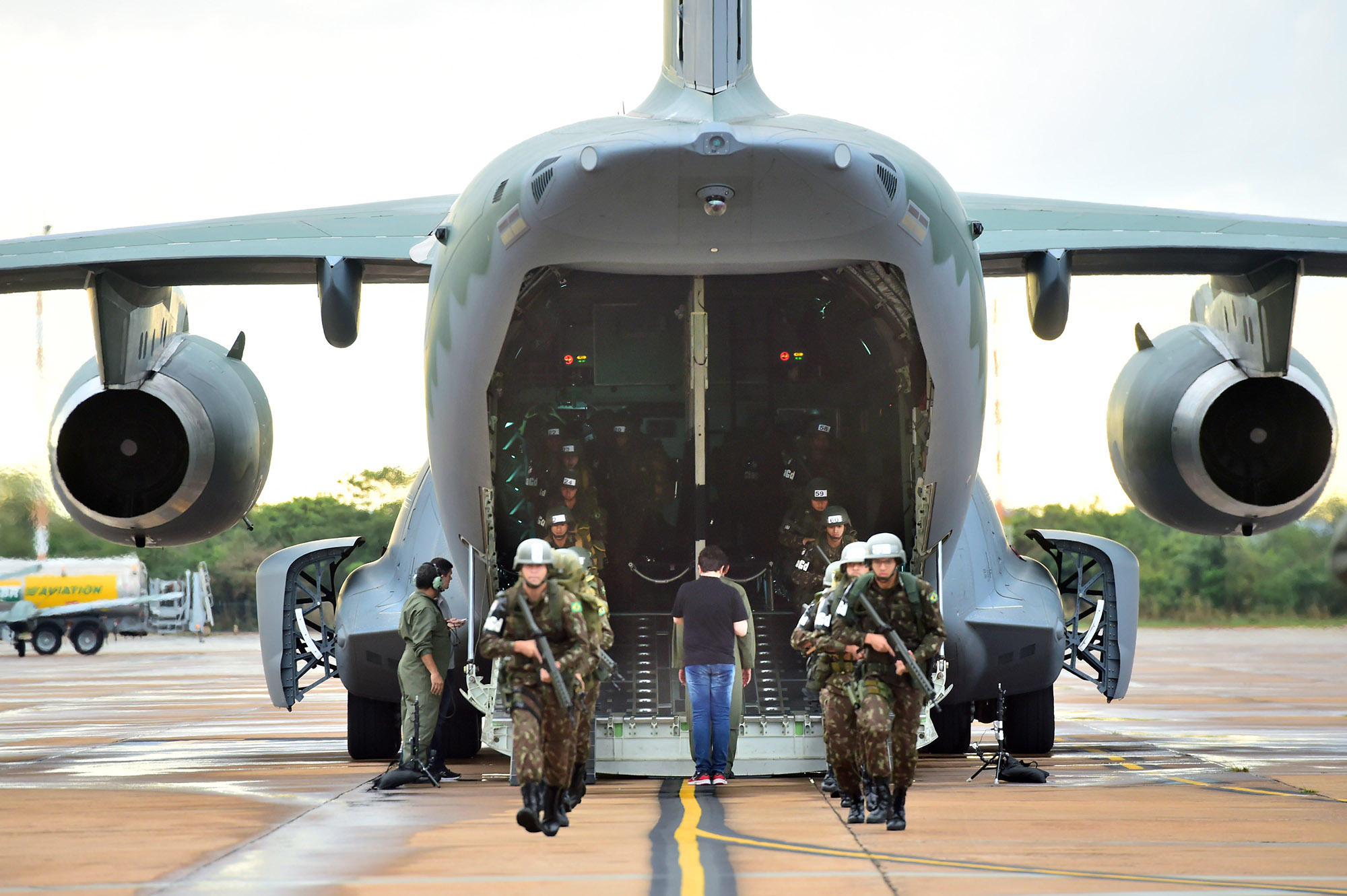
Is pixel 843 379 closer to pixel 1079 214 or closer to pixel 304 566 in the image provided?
pixel 1079 214

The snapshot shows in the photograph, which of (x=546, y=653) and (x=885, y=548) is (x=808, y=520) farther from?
(x=546, y=653)

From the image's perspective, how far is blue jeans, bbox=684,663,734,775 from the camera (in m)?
8.41

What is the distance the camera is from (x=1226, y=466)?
9.91 metres

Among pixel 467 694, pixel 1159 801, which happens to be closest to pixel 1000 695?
pixel 1159 801

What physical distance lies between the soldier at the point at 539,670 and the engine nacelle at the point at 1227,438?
15.5 feet

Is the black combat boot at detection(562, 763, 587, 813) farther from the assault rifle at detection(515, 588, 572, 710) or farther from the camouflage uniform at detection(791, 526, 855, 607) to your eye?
the camouflage uniform at detection(791, 526, 855, 607)

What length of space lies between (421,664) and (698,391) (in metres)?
2.52

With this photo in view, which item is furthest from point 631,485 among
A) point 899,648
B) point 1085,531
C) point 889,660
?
point 1085,531

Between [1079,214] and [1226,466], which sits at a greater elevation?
[1079,214]

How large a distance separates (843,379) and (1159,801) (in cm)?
388

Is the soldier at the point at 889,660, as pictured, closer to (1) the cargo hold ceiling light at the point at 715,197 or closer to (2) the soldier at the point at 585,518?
(1) the cargo hold ceiling light at the point at 715,197

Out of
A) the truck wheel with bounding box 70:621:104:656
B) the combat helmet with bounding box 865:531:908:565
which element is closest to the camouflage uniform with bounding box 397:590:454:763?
the combat helmet with bounding box 865:531:908:565

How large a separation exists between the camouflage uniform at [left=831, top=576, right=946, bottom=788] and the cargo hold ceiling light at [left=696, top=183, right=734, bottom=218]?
2.06 m

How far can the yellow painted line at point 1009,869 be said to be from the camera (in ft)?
17.3
